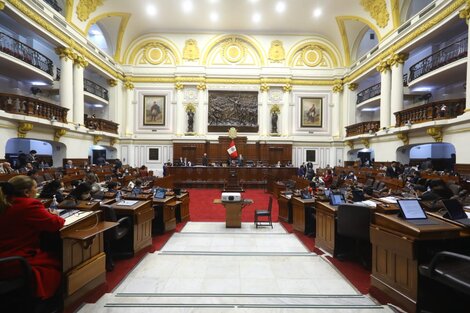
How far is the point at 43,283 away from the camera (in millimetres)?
2500

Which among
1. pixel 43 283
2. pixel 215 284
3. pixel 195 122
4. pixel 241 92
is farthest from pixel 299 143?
pixel 43 283

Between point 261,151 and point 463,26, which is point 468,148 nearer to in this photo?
point 463,26

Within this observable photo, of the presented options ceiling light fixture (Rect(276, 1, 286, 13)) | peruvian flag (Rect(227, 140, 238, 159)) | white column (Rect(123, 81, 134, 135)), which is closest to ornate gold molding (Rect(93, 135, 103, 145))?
white column (Rect(123, 81, 134, 135))

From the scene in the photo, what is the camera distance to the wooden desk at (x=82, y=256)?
285cm

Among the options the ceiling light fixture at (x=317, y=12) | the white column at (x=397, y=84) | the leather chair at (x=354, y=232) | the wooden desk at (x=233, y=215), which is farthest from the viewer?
the ceiling light fixture at (x=317, y=12)

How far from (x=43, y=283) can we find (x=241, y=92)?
18.0 metres

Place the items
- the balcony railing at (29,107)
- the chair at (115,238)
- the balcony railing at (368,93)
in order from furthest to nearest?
1. the balcony railing at (368,93)
2. the balcony railing at (29,107)
3. the chair at (115,238)

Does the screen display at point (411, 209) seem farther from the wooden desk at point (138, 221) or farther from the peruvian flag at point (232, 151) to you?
the peruvian flag at point (232, 151)

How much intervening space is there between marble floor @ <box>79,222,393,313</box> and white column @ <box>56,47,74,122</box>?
1115 cm

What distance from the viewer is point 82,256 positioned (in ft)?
10.5

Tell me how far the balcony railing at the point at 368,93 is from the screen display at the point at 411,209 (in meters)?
15.2

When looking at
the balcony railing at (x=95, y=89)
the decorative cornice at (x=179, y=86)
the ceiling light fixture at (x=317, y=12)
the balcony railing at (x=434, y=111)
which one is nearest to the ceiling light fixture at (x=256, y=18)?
the ceiling light fixture at (x=317, y=12)

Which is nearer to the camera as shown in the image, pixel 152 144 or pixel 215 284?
pixel 215 284

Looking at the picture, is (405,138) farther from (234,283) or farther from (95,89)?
(95,89)
